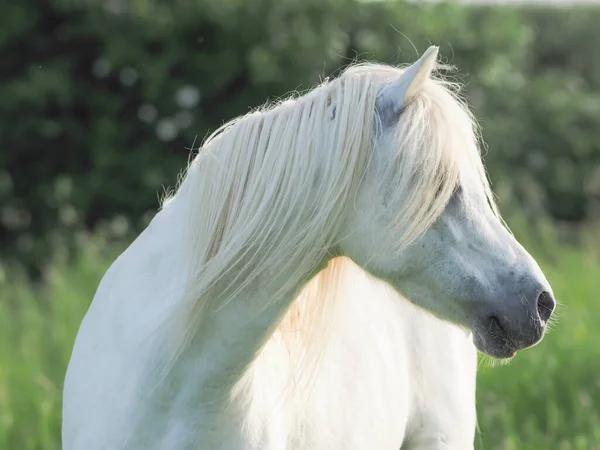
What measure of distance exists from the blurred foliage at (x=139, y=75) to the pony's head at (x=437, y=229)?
449cm

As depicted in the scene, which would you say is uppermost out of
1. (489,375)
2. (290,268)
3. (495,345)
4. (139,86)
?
(290,268)

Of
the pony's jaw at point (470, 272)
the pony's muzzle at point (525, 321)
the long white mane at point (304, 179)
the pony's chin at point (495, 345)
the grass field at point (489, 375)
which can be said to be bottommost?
the grass field at point (489, 375)

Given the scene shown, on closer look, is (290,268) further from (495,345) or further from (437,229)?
(495,345)

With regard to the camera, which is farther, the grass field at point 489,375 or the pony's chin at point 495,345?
the grass field at point 489,375

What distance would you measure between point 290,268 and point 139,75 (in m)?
5.06

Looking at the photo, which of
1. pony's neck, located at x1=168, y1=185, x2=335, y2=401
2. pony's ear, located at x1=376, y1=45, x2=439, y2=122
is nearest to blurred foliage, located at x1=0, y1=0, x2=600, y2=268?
pony's neck, located at x1=168, y1=185, x2=335, y2=401

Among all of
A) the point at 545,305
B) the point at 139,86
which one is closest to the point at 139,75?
the point at 139,86

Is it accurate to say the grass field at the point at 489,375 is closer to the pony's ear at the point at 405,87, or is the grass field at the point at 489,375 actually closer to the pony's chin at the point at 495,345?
the pony's chin at the point at 495,345

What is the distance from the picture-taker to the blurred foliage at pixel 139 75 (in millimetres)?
6887

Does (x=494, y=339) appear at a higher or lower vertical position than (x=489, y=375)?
higher

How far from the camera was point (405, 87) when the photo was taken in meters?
2.17

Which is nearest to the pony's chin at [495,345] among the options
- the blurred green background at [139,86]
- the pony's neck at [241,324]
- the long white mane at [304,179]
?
the long white mane at [304,179]

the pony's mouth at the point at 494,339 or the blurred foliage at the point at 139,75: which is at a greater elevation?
the pony's mouth at the point at 494,339

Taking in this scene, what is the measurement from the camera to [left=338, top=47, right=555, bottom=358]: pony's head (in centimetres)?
215
